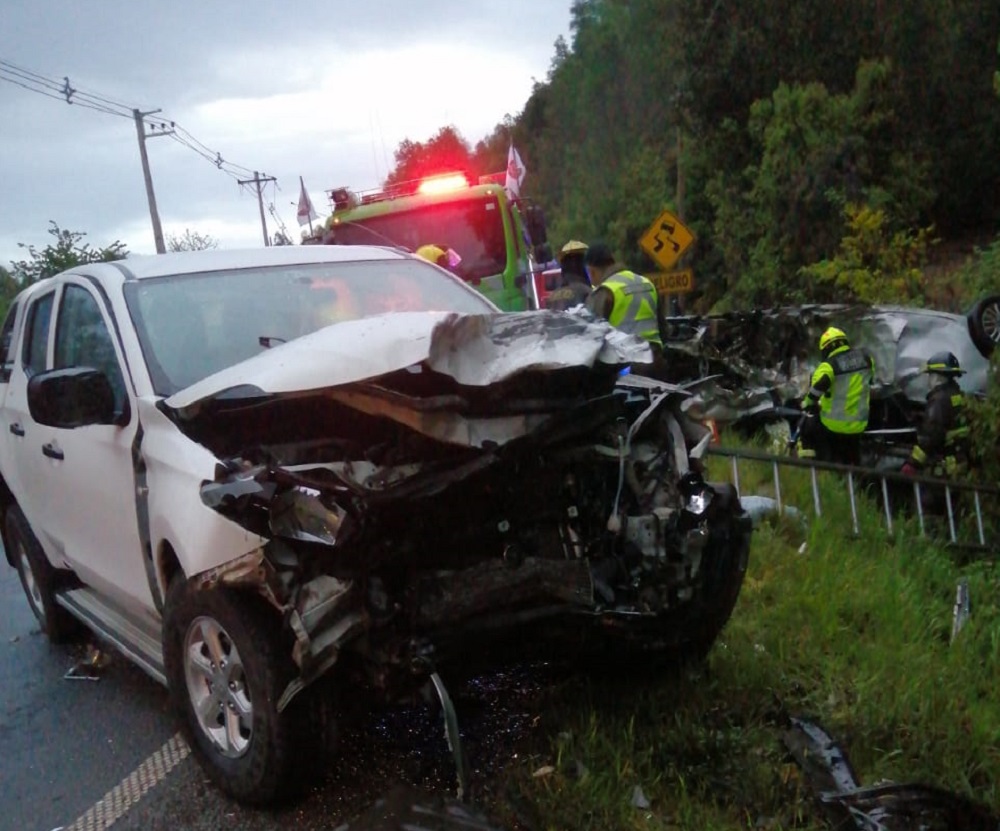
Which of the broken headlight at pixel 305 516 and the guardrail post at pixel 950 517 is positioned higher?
the broken headlight at pixel 305 516

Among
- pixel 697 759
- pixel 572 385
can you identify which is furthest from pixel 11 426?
pixel 697 759

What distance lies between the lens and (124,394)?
157 inches

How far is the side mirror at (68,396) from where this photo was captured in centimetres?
377

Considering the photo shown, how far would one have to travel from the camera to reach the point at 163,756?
415 cm

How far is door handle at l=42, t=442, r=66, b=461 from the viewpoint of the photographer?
4630 mm

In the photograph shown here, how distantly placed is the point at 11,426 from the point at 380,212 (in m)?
7.45

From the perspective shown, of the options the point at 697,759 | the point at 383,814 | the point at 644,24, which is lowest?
the point at 697,759

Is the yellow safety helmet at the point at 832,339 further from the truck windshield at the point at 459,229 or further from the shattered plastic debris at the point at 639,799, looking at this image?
the shattered plastic debris at the point at 639,799

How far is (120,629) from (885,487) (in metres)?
5.34

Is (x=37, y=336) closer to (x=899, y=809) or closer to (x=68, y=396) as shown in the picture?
(x=68, y=396)

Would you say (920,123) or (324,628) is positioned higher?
(920,123)

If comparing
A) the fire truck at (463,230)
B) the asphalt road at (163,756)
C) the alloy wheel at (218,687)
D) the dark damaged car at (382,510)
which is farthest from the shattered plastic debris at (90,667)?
the fire truck at (463,230)

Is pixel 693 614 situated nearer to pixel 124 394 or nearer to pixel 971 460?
pixel 124 394

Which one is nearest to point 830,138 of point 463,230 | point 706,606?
point 463,230
